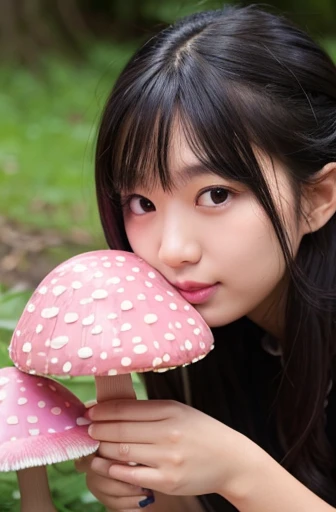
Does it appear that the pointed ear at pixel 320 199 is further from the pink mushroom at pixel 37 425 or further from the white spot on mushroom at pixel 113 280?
the pink mushroom at pixel 37 425

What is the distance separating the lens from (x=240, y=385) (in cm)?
207

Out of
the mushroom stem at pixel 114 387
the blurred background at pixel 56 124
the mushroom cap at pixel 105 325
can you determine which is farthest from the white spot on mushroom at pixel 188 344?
the blurred background at pixel 56 124

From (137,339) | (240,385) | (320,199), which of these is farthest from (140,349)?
(240,385)

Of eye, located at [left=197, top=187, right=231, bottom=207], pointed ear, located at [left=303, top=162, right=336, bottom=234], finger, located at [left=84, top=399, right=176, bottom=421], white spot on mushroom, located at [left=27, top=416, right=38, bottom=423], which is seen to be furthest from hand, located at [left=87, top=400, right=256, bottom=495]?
pointed ear, located at [left=303, top=162, right=336, bottom=234]

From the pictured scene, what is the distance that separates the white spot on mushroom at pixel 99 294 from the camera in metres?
1.37

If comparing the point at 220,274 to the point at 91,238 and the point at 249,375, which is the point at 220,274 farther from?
the point at 91,238

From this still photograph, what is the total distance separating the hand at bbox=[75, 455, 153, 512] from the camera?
153cm

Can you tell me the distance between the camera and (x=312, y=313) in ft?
5.86

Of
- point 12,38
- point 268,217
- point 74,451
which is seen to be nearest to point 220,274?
point 268,217

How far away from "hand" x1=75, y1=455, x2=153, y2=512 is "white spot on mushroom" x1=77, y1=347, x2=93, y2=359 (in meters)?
0.31

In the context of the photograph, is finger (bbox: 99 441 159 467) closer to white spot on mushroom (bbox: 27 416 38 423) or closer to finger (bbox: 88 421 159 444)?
finger (bbox: 88 421 159 444)

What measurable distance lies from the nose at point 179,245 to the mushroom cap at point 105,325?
5 centimetres

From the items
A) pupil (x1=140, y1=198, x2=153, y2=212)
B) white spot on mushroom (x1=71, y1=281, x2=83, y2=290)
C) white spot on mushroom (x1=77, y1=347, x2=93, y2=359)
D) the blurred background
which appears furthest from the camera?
the blurred background

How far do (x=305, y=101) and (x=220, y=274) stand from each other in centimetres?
A: 42
